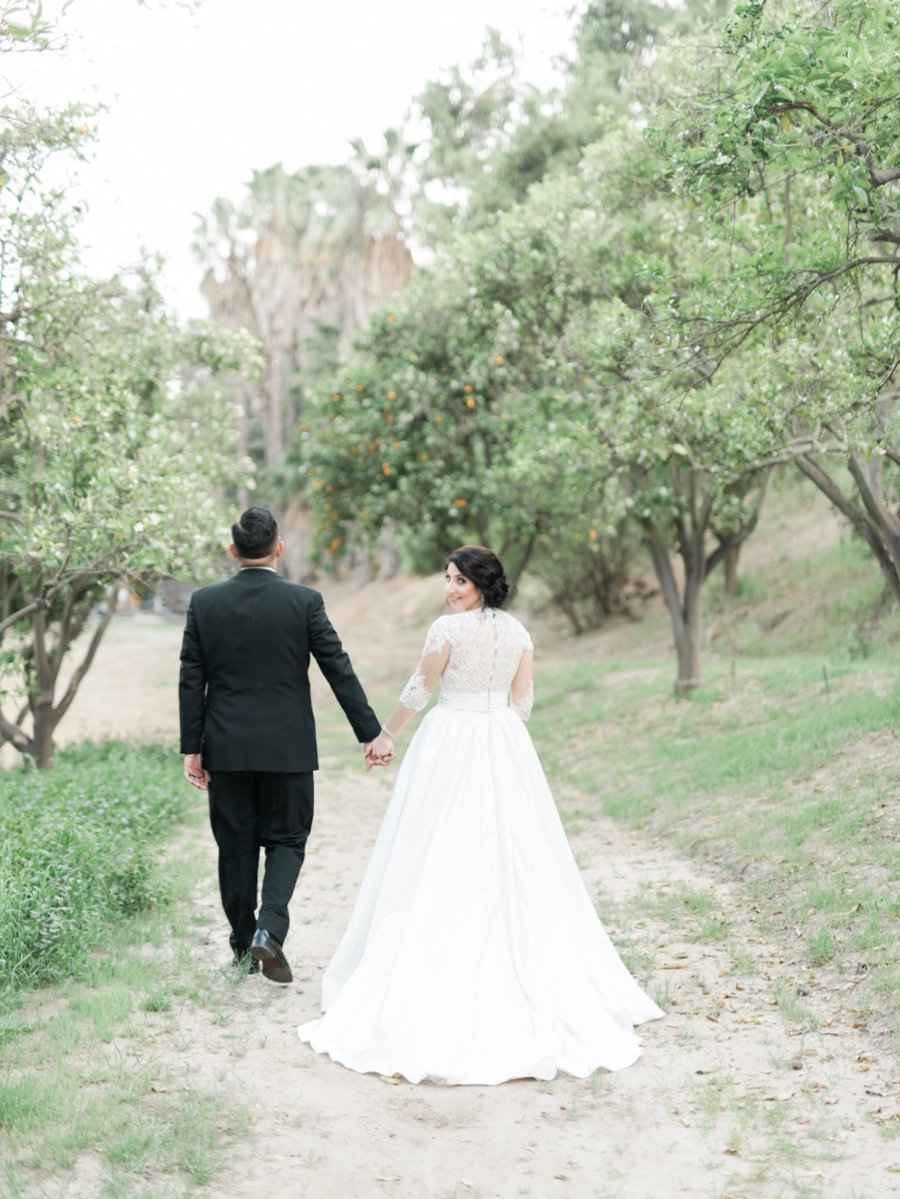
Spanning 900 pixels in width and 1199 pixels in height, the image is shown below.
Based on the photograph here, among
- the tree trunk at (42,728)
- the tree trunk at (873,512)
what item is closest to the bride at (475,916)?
the tree trunk at (873,512)

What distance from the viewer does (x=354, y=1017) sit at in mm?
5363

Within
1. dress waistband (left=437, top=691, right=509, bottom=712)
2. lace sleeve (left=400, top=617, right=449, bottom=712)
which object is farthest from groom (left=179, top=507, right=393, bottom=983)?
dress waistband (left=437, top=691, right=509, bottom=712)

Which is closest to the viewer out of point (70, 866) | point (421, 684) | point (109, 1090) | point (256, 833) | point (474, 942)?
point (109, 1090)

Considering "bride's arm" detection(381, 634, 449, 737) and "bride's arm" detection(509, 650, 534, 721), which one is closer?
"bride's arm" detection(381, 634, 449, 737)

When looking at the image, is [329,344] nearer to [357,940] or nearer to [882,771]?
[882,771]

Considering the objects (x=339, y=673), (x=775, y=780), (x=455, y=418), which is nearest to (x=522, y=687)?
(x=339, y=673)

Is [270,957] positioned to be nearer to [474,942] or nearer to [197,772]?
[197,772]

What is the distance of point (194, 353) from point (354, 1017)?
11.0 m

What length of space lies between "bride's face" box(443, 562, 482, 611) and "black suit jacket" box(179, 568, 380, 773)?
704mm

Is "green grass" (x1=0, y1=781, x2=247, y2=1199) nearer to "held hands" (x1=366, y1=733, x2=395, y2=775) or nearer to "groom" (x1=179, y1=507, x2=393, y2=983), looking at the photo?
"groom" (x1=179, y1=507, x2=393, y2=983)

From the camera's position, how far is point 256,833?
637cm

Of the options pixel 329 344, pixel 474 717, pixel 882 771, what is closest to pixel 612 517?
pixel 882 771

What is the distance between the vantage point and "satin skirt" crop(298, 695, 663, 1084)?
5.15m

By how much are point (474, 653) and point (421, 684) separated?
34 cm
